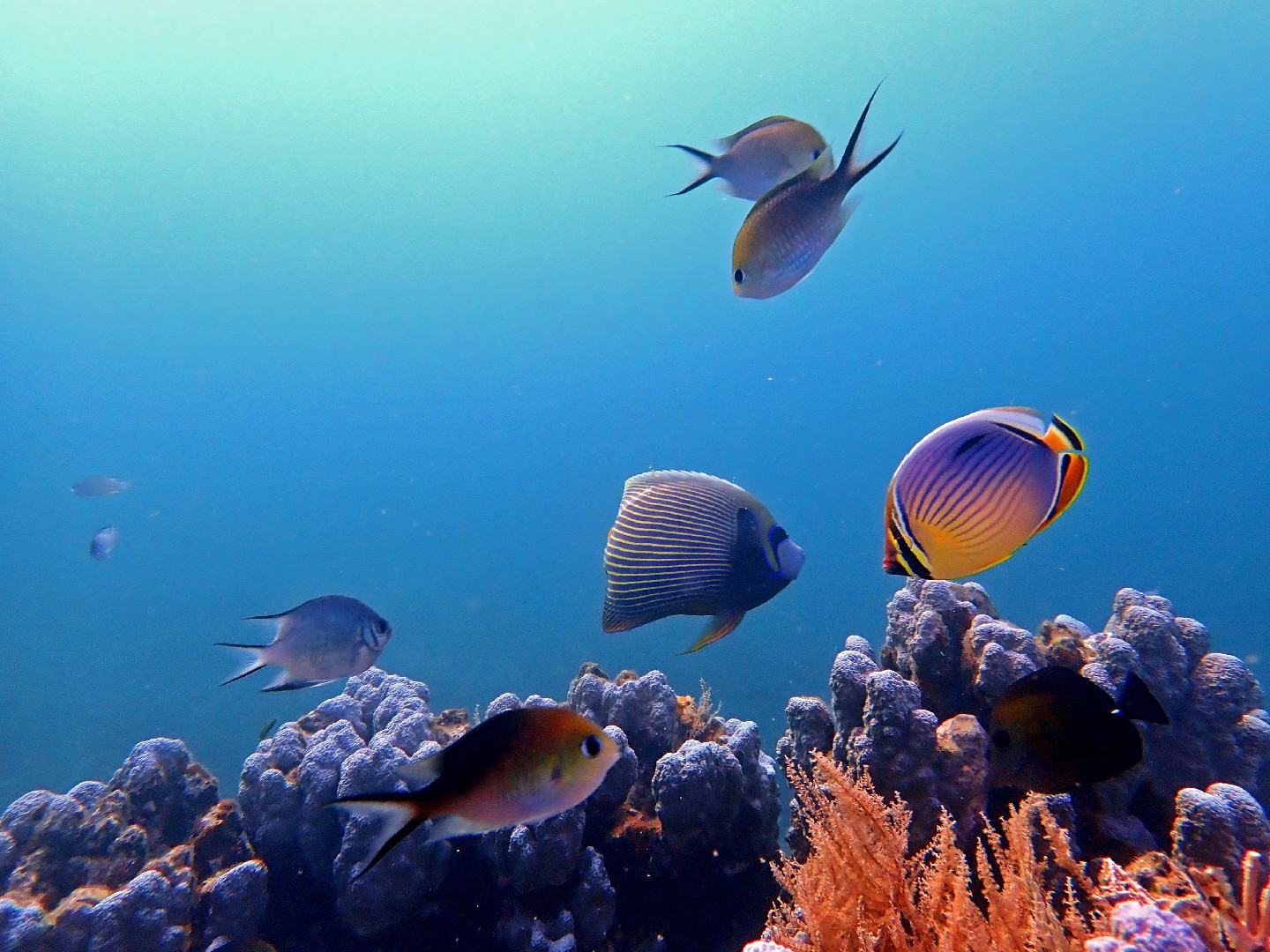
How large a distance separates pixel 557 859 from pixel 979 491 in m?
2.85

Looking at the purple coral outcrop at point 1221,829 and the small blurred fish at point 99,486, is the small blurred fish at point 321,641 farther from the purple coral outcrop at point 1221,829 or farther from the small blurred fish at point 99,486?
the small blurred fish at point 99,486

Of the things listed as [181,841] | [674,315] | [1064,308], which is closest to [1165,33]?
[1064,308]

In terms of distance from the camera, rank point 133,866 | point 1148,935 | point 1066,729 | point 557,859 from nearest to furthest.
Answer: point 1148,935
point 1066,729
point 557,859
point 133,866

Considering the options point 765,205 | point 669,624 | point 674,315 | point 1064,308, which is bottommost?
point 669,624

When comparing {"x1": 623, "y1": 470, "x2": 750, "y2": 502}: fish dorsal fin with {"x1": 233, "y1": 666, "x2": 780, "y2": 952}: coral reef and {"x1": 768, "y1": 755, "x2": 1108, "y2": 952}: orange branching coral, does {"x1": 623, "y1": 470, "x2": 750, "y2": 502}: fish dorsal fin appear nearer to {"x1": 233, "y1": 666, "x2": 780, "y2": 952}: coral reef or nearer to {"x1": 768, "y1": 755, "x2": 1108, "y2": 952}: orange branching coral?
{"x1": 768, "y1": 755, "x2": 1108, "y2": 952}: orange branching coral

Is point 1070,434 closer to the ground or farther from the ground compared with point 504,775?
farther from the ground

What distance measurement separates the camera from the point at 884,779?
2.80m

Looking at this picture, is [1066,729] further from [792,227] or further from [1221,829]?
[792,227]

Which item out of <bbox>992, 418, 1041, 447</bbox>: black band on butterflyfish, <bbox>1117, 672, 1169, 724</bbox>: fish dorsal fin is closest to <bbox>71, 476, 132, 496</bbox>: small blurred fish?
<bbox>992, 418, 1041, 447</bbox>: black band on butterflyfish

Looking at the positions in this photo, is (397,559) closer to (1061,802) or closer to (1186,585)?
(1061,802)

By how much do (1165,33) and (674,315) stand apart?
140ft

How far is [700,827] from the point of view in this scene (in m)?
3.13

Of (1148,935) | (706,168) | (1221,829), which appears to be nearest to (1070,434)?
(1148,935)

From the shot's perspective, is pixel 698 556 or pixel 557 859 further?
pixel 557 859
